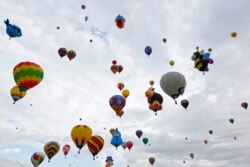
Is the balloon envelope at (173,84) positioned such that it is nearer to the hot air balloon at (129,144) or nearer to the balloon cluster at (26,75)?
the balloon cluster at (26,75)

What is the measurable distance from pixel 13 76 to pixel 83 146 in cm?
1068

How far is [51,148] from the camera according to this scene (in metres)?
45.8

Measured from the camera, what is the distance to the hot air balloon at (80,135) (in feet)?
119

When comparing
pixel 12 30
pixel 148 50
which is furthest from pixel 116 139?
pixel 12 30

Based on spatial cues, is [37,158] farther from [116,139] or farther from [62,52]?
[62,52]

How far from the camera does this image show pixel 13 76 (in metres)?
33.4

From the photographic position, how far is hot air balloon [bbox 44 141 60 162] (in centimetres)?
4525

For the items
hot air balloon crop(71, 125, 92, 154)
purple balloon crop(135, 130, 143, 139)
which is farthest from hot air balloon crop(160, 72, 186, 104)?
purple balloon crop(135, 130, 143, 139)

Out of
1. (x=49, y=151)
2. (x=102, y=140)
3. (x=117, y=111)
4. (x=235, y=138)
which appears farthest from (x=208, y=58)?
(x=235, y=138)

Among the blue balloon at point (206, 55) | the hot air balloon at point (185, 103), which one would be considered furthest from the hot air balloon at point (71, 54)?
the blue balloon at point (206, 55)

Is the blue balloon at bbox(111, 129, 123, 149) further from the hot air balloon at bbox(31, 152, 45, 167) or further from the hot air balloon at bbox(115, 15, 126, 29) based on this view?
the hot air balloon at bbox(31, 152, 45, 167)

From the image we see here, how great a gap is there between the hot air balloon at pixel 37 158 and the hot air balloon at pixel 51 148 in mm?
9083

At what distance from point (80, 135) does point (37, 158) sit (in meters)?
21.7

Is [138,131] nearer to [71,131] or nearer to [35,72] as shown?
[71,131]
